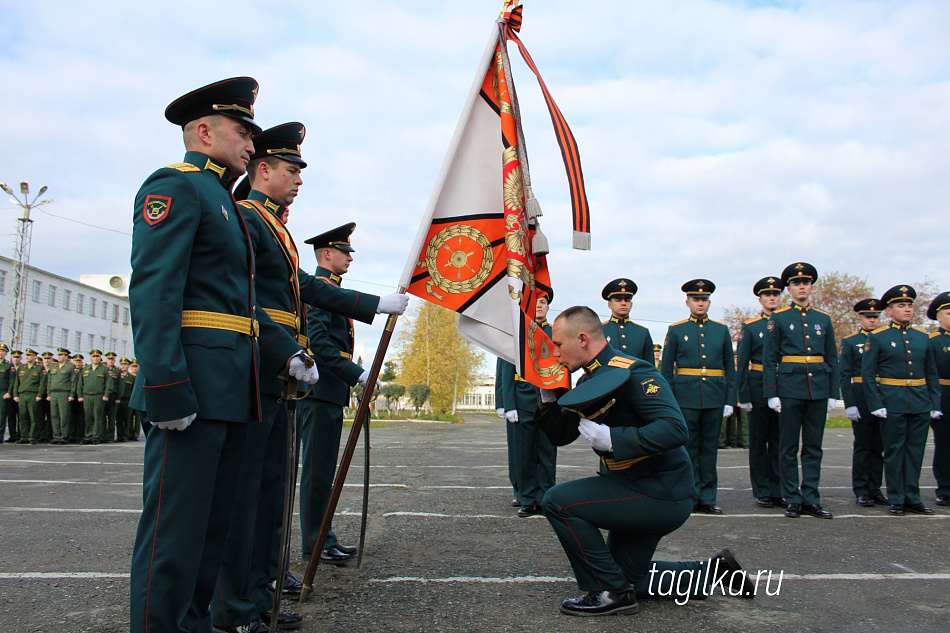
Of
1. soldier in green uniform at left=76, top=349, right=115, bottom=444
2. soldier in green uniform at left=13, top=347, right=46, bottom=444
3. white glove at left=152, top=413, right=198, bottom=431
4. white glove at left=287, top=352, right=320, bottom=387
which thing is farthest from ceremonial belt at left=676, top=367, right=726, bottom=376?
soldier in green uniform at left=13, top=347, right=46, bottom=444

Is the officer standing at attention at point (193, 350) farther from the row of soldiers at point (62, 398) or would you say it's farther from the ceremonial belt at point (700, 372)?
the row of soldiers at point (62, 398)

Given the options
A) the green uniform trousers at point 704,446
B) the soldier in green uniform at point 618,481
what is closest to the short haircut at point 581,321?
the soldier in green uniform at point 618,481

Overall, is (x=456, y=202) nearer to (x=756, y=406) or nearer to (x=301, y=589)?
(x=301, y=589)

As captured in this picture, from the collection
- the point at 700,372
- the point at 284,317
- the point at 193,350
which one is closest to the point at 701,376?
the point at 700,372

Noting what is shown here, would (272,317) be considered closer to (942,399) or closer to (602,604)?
(602,604)

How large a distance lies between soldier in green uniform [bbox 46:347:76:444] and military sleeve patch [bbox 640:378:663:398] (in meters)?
16.7

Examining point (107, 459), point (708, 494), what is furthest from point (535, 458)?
point (107, 459)

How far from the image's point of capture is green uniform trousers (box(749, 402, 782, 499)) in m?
7.68

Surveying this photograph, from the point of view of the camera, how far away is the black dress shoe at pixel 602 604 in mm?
3658

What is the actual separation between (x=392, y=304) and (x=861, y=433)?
6.84 meters

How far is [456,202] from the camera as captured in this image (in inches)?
172

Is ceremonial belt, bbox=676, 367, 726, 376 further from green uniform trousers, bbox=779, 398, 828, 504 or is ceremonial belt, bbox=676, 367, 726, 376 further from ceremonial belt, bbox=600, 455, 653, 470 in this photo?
ceremonial belt, bbox=600, 455, 653, 470

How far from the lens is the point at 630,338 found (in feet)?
26.1

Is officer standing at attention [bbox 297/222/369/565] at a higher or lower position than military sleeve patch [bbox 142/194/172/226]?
lower
